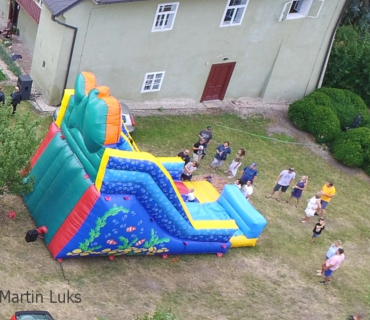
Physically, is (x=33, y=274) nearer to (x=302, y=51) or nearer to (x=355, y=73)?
(x=302, y=51)

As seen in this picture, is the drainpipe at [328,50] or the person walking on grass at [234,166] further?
the drainpipe at [328,50]

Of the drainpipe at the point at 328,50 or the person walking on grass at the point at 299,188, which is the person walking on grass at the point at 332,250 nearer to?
the person walking on grass at the point at 299,188

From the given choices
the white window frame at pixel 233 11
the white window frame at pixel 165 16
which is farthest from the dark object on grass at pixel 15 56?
the white window frame at pixel 233 11

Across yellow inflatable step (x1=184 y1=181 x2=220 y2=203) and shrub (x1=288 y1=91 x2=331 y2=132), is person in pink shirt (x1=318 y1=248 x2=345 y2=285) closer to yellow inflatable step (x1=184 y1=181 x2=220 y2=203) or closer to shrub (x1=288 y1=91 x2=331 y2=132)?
yellow inflatable step (x1=184 y1=181 x2=220 y2=203)

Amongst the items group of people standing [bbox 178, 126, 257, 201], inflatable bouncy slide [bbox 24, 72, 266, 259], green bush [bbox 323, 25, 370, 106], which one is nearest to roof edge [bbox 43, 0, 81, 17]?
inflatable bouncy slide [bbox 24, 72, 266, 259]

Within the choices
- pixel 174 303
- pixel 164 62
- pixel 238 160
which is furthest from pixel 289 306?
pixel 164 62

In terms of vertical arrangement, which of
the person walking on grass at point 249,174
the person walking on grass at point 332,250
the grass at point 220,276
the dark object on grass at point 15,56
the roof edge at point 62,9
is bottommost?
the dark object on grass at point 15,56

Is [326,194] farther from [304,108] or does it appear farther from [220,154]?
[304,108]
